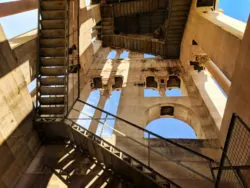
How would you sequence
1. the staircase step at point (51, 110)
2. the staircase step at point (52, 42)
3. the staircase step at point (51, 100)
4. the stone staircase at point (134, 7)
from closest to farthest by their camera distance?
1. the staircase step at point (51, 110)
2. the staircase step at point (51, 100)
3. the staircase step at point (52, 42)
4. the stone staircase at point (134, 7)

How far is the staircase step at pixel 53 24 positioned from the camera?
988 centimetres

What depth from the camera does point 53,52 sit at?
954 centimetres

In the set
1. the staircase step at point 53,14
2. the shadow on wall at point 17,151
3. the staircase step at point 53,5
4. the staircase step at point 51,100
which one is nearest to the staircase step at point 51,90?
the staircase step at point 51,100

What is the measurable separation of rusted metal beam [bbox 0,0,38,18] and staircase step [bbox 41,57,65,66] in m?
2.84

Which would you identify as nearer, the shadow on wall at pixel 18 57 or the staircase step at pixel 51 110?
the shadow on wall at pixel 18 57

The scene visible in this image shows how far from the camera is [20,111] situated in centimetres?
766

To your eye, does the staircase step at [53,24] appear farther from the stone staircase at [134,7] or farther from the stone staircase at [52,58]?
the stone staircase at [134,7]

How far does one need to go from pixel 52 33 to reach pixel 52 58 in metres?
1.34

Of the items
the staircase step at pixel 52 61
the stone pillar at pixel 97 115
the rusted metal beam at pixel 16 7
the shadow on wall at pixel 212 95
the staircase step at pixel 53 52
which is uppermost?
the rusted metal beam at pixel 16 7

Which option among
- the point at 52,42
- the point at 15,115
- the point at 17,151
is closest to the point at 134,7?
the point at 52,42

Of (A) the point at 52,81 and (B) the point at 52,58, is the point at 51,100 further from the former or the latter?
(B) the point at 52,58

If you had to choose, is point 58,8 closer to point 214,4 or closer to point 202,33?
point 202,33

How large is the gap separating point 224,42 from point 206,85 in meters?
4.43

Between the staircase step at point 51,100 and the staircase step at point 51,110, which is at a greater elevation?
the staircase step at point 51,100
